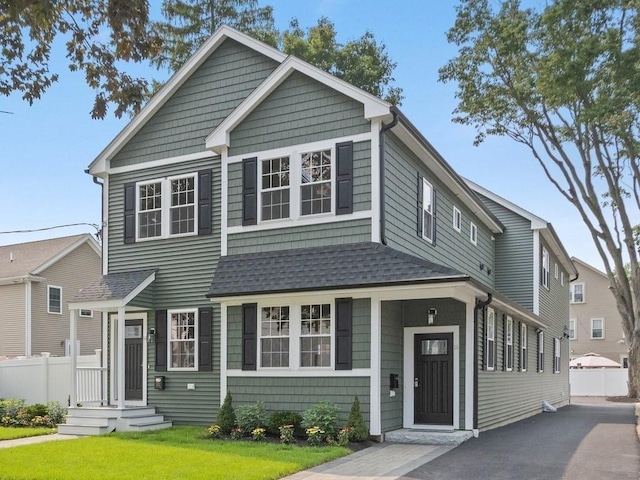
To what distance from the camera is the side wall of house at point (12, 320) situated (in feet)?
83.8

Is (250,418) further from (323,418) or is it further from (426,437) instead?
(426,437)

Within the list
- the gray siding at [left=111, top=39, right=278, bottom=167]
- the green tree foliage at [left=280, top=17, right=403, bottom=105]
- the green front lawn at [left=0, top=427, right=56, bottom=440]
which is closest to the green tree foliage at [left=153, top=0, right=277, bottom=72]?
the green tree foliage at [left=280, top=17, right=403, bottom=105]

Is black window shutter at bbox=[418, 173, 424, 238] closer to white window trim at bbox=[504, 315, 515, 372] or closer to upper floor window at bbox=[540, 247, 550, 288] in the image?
white window trim at bbox=[504, 315, 515, 372]

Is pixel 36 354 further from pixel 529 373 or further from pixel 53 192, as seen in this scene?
pixel 529 373

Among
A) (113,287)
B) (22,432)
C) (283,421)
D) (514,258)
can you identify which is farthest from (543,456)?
(514,258)

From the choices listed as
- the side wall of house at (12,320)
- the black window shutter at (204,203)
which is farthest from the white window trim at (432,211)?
the side wall of house at (12,320)

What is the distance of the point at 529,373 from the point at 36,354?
18398 millimetres

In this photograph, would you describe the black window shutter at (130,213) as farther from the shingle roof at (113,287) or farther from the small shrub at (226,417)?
the small shrub at (226,417)

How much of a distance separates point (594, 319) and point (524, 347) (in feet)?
83.4

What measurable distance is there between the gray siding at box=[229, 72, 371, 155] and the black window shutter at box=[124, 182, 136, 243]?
10.1 ft

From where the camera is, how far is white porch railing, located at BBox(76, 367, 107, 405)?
1548 cm

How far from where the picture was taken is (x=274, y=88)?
13.8m

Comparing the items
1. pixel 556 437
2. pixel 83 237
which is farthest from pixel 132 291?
pixel 83 237

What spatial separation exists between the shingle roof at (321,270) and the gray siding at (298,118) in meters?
2.33
